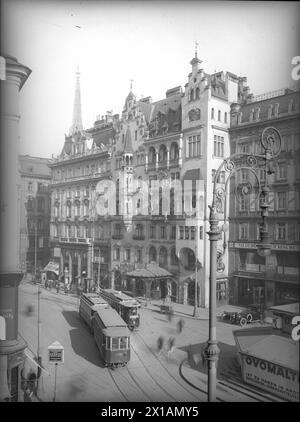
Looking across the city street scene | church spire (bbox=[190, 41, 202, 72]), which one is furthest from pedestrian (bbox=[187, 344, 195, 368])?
church spire (bbox=[190, 41, 202, 72])

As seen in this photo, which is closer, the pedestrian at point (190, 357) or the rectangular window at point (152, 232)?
the pedestrian at point (190, 357)

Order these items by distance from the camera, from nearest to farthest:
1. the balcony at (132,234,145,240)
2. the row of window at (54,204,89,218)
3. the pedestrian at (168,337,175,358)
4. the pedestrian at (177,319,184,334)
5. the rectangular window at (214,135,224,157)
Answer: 1. the pedestrian at (168,337,175,358)
2. the pedestrian at (177,319,184,334)
3. the rectangular window at (214,135,224,157)
4. the balcony at (132,234,145,240)
5. the row of window at (54,204,89,218)

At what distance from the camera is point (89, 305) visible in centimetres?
1531

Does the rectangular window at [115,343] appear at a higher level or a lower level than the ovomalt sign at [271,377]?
higher

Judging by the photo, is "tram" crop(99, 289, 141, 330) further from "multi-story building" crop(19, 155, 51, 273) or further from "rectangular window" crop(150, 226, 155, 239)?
"multi-story building" crop(19, 155, 51, 273)

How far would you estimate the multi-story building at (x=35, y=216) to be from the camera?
576 inches

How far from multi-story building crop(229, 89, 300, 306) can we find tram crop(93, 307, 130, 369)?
14.2 feet

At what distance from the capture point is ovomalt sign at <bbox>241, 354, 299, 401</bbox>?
37.6 feet

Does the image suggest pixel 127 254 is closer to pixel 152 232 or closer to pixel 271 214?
pixel 152 232

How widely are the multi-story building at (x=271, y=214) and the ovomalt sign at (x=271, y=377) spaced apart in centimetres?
258

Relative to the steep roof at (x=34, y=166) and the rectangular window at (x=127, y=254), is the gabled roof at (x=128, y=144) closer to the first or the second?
the steep roof at (x=34, y=166)

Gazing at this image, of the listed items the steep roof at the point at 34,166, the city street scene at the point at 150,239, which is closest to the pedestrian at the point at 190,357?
the city street scene at the point at 150,239

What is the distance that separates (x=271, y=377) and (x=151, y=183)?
795 cm
